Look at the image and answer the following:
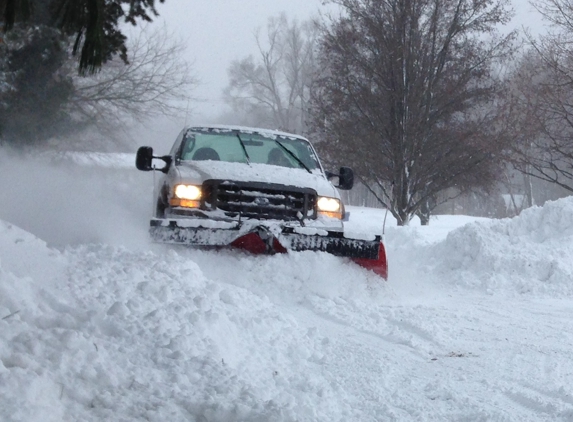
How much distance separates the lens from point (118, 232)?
22.2 ft

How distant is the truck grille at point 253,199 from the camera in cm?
655

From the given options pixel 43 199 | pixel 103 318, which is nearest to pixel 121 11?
pixel 103 318

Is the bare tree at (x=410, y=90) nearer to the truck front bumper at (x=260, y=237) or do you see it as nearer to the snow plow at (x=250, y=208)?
the snow plow at (x=250, y=208)

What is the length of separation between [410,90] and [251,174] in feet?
27.9

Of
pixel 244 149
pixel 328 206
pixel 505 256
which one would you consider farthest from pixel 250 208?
pixel 505 256

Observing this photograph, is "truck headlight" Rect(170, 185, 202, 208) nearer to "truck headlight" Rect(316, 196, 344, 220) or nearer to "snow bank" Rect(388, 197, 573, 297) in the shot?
"truck headlight" Rect(316, 196, 344, 220)

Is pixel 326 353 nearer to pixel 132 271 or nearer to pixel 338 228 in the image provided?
pixel 132 271

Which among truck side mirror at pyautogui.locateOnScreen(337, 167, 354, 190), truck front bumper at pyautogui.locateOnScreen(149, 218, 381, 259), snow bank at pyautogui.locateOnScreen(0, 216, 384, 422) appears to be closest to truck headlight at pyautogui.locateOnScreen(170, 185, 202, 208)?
truck front bumper at pyautogui.locateOnScreen(149, 218, 381, 259)

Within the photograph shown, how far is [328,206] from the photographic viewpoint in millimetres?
6961

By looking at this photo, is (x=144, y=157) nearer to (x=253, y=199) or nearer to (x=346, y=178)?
(x=253, y=199)

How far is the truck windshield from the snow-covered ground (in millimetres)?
1093

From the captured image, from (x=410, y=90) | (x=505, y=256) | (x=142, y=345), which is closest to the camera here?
(x=142, y=345)

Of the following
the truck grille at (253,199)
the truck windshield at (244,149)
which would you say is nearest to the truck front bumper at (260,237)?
the truck grille at (253,199)

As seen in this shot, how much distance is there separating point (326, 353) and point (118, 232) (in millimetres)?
3241
